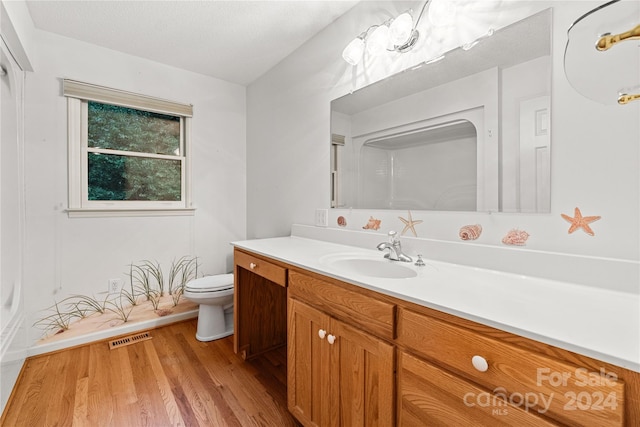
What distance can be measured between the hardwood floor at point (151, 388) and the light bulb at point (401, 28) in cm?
196

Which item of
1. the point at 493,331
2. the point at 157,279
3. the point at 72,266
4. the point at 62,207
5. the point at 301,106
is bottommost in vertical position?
the point at 157,279

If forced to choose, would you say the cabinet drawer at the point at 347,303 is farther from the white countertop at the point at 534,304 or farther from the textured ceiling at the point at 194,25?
the textured ceiling at the point at 194,25

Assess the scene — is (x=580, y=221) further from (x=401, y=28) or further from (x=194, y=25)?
(x=194, y=25)

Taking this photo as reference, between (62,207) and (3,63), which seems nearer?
(3,63)

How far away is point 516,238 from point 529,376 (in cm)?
63

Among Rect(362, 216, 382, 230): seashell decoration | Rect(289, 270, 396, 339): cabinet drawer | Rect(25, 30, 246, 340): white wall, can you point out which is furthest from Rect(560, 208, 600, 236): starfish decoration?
Rect(25, 30, 246, 340): white wall

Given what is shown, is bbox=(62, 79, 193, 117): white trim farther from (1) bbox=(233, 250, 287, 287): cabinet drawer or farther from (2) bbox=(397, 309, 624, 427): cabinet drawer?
(2) bbox=(397, 309, 624, 427): cabinet drawer

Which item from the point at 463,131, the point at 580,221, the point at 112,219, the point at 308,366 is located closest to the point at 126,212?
the point at 112,219

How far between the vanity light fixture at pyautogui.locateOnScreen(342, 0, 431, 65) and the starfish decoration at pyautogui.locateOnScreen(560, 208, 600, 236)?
103 centimetres

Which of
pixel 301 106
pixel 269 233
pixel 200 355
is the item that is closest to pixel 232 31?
pixel 301 106

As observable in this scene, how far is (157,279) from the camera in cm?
254

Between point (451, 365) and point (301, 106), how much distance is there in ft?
6.36

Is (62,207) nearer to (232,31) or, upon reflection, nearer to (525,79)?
(232,31)

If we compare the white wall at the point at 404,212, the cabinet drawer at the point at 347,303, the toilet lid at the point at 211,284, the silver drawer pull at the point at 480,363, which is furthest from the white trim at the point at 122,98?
the silver drawer pull at the point at 480,363
